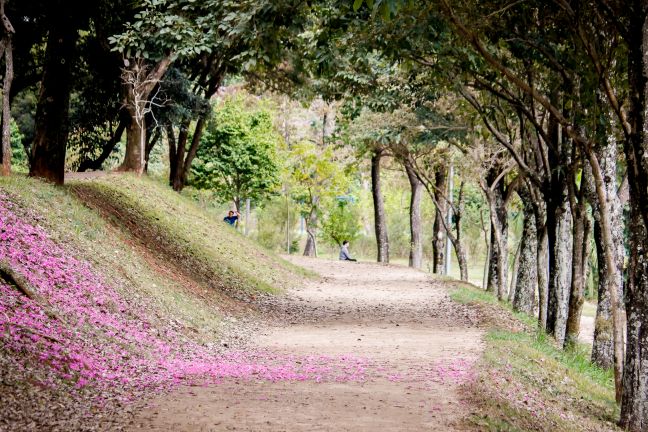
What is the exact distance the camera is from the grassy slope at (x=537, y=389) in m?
8.62

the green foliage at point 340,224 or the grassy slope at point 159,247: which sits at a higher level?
the green foliage at point 340,224

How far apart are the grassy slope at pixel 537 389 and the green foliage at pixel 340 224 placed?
1350 inches

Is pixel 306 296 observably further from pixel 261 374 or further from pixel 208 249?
pixel 261 374

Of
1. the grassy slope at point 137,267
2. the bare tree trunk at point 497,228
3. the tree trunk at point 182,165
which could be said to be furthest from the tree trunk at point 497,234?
the tree trunk at point 182,165

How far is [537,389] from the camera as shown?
10602 millimetres

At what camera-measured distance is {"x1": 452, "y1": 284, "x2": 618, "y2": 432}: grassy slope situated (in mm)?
8617

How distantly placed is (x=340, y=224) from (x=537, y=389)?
39821 mm

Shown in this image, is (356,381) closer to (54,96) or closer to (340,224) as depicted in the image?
(54,96)

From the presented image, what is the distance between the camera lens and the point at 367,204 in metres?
63.0

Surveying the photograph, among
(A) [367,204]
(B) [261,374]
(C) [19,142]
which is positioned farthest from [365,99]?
(A) [367,204]

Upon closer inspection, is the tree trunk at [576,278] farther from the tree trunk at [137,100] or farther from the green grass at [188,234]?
the tree trunk at [137,100]

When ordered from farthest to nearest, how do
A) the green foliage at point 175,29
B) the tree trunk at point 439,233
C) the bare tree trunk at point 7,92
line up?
the tree trunk at point 439,233
the bare tree trunk at point 7,92
the green foliage at point 175,29

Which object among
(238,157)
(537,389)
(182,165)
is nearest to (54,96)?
A: (537,389)

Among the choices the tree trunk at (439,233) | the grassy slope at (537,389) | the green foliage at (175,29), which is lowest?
the grassy slope at (537,389)
